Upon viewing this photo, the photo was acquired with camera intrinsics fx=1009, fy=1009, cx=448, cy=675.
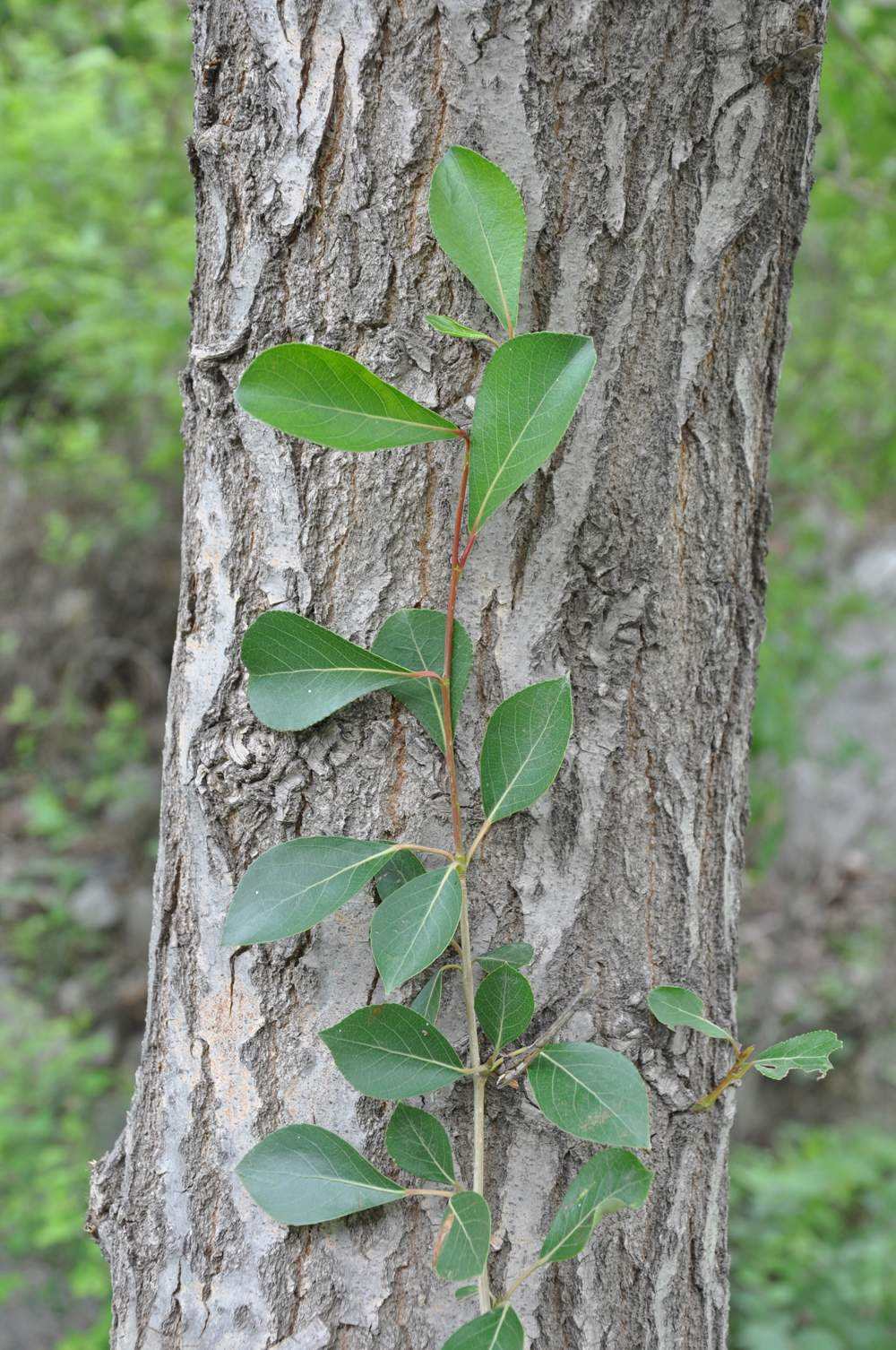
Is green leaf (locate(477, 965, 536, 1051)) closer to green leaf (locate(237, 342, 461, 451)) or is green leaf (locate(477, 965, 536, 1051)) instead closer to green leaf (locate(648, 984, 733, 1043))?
green leaf (locate(648, 984, 733, 1043))

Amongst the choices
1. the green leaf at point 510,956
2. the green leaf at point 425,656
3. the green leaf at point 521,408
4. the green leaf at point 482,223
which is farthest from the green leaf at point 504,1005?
the green leaf at point 482,223

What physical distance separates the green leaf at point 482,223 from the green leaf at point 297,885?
302mm

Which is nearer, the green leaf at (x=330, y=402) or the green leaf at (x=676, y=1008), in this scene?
the green leaf at (x=330, y=402)

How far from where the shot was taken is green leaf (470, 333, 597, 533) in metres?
0.52

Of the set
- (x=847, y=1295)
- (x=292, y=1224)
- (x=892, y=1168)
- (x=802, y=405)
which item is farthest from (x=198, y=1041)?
(x=802, y=405)

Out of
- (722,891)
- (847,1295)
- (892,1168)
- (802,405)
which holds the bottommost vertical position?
(847,1295)

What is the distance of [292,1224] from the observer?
58cm

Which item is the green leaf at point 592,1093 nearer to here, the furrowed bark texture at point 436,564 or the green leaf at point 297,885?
the furrowed bark texture at point 436,564

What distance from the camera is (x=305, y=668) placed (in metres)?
0.57

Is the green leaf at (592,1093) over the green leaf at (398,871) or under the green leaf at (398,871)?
under

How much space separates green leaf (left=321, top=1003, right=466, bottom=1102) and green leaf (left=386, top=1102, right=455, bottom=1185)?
0.04ft

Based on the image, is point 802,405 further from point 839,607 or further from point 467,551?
point 467,551

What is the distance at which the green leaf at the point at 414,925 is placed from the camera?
0.54 metres

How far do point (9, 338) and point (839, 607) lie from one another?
2925mm
